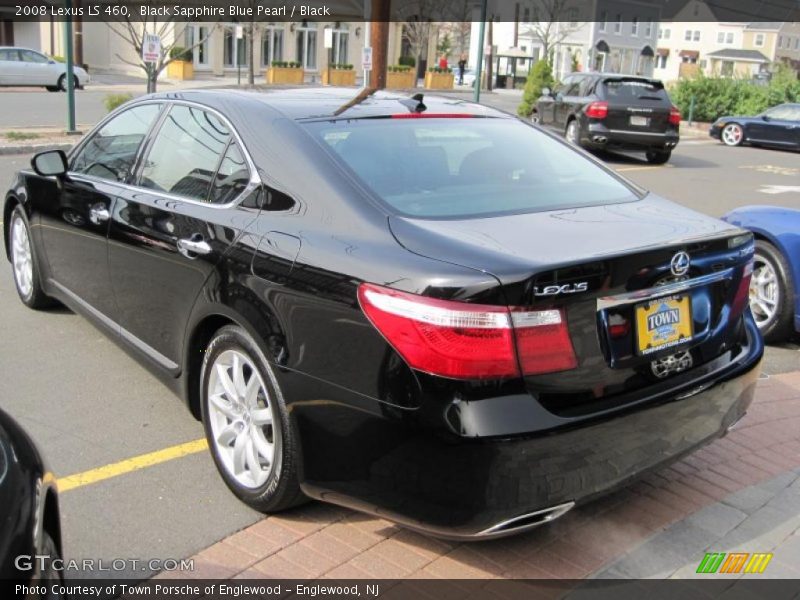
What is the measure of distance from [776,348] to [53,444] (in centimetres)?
466

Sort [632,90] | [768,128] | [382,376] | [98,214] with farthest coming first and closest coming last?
[768,128] < [632,90] < [98,214] < [382,376]

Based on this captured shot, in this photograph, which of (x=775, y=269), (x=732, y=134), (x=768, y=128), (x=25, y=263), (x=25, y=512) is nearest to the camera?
(x=25, y=512)

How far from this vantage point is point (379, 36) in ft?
59.1

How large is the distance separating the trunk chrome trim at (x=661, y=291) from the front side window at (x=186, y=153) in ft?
5.89

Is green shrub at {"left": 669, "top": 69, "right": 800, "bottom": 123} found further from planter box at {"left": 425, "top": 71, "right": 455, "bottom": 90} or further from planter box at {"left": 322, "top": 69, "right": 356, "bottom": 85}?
planter box at {"left": 425, "top": 71, "right": 455, "bottom": 90}

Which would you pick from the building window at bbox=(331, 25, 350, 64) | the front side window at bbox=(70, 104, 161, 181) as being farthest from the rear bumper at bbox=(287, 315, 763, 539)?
the building window at bbox=(331, 25, 350, 64)

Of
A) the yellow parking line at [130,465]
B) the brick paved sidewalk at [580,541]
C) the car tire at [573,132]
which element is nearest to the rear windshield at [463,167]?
the brick paved sidewalk at [580,541]

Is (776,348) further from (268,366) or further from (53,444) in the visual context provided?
(53,444)

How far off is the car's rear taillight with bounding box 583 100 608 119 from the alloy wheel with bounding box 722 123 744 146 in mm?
8662

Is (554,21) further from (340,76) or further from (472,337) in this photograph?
(472,337)

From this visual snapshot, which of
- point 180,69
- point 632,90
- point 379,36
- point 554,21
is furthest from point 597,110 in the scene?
point 554,21

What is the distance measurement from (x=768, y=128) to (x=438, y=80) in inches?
1144

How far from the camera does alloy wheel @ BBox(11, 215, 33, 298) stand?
18.5ft

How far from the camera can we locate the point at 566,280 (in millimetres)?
2586
